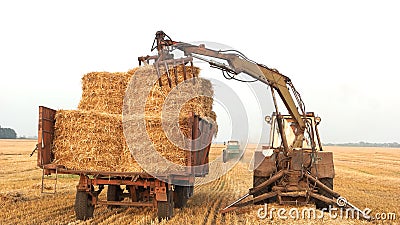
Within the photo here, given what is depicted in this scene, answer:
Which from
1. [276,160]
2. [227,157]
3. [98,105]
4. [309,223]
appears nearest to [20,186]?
[98,105]

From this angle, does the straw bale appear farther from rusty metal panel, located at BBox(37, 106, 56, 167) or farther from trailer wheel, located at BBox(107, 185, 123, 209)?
trailer wheel, located at BBox(107, 185, 123, 209)

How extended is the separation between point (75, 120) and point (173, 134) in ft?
6.08

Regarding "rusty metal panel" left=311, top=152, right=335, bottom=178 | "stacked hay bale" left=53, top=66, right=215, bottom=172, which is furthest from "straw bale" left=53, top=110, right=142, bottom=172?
"rusty metal panel" left=311, top=152, right=335, bottom=178

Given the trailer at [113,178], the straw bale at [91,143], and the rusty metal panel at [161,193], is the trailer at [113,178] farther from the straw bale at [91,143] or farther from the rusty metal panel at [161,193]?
the straw bale at [91,143]

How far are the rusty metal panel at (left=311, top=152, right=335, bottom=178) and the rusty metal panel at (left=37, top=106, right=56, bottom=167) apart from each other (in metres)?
5.52

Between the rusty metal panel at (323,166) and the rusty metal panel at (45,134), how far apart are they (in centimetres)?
552

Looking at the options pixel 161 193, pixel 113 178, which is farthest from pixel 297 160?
pixel 113 178

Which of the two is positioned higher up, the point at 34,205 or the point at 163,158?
the point at 163,158

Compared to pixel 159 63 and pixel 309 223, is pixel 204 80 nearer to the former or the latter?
pixel 159 63

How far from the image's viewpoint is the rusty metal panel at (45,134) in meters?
7.66

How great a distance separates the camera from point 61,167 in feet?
26.1

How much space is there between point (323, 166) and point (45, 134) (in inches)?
233

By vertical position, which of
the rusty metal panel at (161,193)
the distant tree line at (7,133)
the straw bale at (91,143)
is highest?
the distant tree line at (7,133)

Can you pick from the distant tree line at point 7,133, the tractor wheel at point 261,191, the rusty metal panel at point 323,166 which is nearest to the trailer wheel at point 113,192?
the tractor wheel at point 261,191
